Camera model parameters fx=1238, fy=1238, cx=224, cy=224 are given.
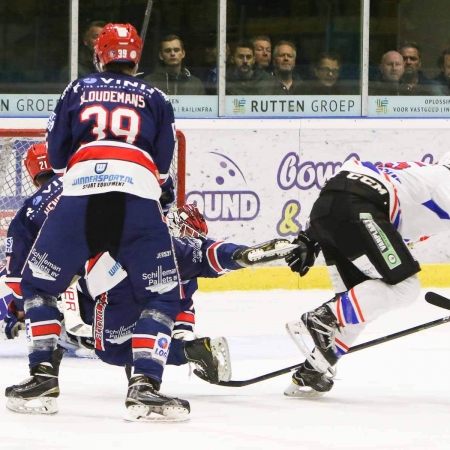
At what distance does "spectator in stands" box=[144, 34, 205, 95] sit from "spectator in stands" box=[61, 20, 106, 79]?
1.14ft

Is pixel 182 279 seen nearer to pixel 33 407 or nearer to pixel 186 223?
pixel 186 223

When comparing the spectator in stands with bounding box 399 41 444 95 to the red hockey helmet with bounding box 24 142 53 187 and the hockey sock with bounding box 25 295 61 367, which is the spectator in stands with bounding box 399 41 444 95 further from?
the hockey sock with bounding box 25 295 61 367

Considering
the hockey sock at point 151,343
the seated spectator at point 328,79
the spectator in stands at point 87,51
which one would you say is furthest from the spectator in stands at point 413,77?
the hockey sock at point 151,343

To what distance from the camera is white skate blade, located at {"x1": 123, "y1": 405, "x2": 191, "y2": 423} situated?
11.4 ft

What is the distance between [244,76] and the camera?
7238 mm

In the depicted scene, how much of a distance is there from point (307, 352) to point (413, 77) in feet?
12.4

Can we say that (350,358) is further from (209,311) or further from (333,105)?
(333,105)

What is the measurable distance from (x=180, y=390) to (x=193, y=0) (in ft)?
11.5

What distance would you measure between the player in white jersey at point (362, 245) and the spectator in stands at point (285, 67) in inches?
125

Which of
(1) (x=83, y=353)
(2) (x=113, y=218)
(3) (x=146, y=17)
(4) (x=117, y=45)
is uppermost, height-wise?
(4) (x=117, y=45)

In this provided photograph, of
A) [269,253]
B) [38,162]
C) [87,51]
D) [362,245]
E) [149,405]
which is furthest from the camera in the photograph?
[87,51]

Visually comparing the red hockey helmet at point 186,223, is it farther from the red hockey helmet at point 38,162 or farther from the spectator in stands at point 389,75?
the spectator in stands at point 389,75

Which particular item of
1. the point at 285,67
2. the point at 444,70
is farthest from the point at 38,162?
the point at 444,70

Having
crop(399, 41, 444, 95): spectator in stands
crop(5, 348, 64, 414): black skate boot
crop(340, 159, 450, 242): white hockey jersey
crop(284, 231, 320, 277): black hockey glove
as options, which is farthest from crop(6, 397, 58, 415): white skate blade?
crop(399, 41, 444, 95): spectator in stands
